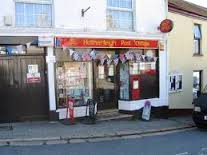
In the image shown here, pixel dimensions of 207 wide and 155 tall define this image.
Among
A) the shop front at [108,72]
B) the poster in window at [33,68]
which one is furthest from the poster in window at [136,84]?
the poster in window at [33,68]

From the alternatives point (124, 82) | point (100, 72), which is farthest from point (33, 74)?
point (124, 82)

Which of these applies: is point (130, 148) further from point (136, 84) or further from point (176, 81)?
point (176, 81)

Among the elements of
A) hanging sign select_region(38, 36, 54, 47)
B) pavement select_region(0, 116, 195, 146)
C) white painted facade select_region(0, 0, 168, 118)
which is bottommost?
pavement select_region(0, 116, 195, 146)

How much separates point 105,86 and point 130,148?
202 inches

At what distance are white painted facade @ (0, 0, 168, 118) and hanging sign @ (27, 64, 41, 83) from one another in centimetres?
39

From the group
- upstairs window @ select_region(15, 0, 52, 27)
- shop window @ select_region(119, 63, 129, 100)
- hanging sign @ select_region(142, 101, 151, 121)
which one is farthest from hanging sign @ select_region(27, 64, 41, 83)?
hanging sign @ select_region(142, 101, 151, 121)

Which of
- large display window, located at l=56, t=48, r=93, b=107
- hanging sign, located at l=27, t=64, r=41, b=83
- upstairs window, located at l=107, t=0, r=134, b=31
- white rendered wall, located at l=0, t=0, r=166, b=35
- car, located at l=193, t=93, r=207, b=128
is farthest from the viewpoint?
upstairs window, located at l=107, t=0, r=134, b=31

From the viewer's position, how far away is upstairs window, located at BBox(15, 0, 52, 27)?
13008 mm

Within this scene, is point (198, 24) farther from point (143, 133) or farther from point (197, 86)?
point (143, 133)

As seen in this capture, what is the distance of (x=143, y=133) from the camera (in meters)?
12.8

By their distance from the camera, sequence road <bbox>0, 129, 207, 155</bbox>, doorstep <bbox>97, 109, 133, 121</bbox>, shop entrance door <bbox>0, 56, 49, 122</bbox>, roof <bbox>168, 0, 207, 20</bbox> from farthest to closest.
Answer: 1. roof <bbox>168, 0, 207, 20</bbox>
2. doorstep <bbox>97, 109, 133, 121</bbox>
3. shop entrance door <bbox>0, 56, 49, 122</bbox>
4. road <bbox>0, 129, 207, 155</bbox>

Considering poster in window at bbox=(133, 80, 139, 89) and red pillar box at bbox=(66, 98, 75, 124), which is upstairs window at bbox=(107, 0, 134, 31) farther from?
red pillar box at bbox=(66, 98, 75, 124)

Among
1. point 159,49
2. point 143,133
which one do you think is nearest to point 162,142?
point 143,133

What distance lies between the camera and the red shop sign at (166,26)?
15.4m
